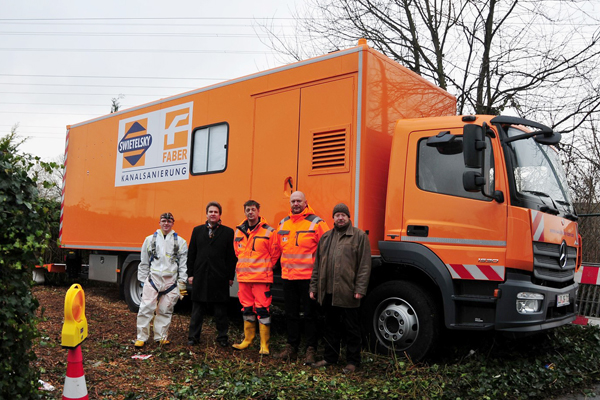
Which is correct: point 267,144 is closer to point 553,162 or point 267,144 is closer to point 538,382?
point 553,162

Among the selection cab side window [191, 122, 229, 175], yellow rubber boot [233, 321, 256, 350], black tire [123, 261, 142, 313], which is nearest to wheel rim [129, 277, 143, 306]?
black tire [123, 261, 142, 313]

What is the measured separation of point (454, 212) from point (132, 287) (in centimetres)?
534

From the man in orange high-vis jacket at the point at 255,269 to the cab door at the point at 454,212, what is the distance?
1.51 m

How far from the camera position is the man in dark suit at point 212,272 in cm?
616

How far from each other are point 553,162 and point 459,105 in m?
5.61

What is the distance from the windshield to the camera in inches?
205

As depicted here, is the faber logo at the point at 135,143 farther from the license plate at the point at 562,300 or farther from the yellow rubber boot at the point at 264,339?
the license plate at the point at 562,300

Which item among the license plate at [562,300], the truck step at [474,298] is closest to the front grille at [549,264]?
the license plate at [562,300]

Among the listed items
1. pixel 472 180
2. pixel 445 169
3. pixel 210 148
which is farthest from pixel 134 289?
pixel 472 180

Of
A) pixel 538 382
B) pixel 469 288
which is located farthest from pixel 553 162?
pixel 538 382

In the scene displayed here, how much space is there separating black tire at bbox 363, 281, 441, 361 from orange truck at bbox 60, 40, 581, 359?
14mm

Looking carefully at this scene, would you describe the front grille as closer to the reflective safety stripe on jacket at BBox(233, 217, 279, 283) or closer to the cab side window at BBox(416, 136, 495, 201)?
the cab side window at BBox(416, 136, 495, 201)

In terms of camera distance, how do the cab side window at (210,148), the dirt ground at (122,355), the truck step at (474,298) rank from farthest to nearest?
the cab side window at (210,148) < the truck step at (474,298) < the dirt ground at (122,355)

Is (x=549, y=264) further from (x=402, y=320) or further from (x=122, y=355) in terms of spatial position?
(x=122, y=355)
